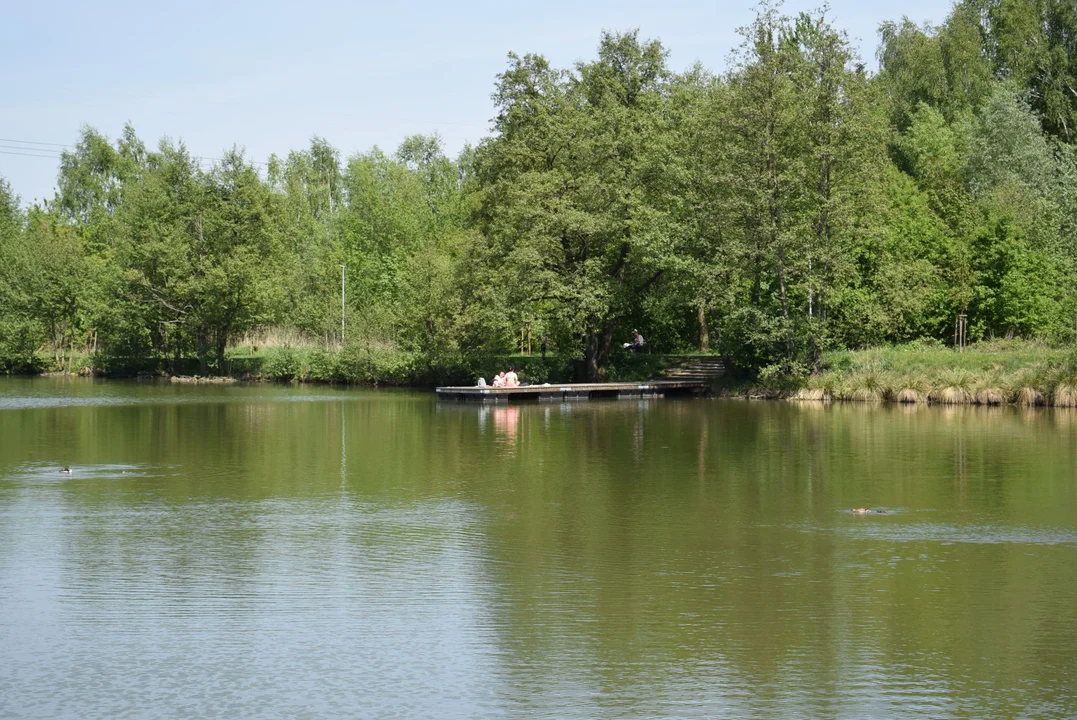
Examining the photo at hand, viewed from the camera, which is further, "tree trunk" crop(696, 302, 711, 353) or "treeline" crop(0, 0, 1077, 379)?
"tree trunk" crop(696, 302, 711, 353)

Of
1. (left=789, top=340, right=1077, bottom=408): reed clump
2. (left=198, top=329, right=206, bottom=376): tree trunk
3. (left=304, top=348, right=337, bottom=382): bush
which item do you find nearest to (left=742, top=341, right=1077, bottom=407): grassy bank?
(left=789, top=340, right=1077, bottom=408): reed clump

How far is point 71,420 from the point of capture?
119 feet

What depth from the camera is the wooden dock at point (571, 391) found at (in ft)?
148

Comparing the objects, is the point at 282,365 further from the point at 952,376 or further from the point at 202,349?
the point at 952,376

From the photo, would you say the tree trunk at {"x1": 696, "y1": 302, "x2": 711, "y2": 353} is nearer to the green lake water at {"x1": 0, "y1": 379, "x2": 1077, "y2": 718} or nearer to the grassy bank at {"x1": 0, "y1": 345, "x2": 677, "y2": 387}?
the grassy bank at {"x1": 0, "y1": 345, "x2": 677, "y2": 387}

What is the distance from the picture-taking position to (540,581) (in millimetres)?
13914

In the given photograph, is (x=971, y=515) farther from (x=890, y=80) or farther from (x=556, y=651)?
(x=890, y=80)

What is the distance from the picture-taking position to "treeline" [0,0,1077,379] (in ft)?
150

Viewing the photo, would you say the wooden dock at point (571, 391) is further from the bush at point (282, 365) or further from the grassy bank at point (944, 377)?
the bush at point (282, 365)

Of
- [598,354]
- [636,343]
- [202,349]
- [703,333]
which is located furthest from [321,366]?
[703,333]

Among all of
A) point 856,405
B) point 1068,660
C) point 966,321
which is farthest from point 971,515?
point 966,321

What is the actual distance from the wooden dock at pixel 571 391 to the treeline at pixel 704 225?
2596 mm

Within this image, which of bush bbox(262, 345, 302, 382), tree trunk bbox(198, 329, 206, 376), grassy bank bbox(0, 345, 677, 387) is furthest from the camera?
tree trunk bbox(198, 329, 206, 376)

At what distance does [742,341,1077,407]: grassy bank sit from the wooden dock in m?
3.65
